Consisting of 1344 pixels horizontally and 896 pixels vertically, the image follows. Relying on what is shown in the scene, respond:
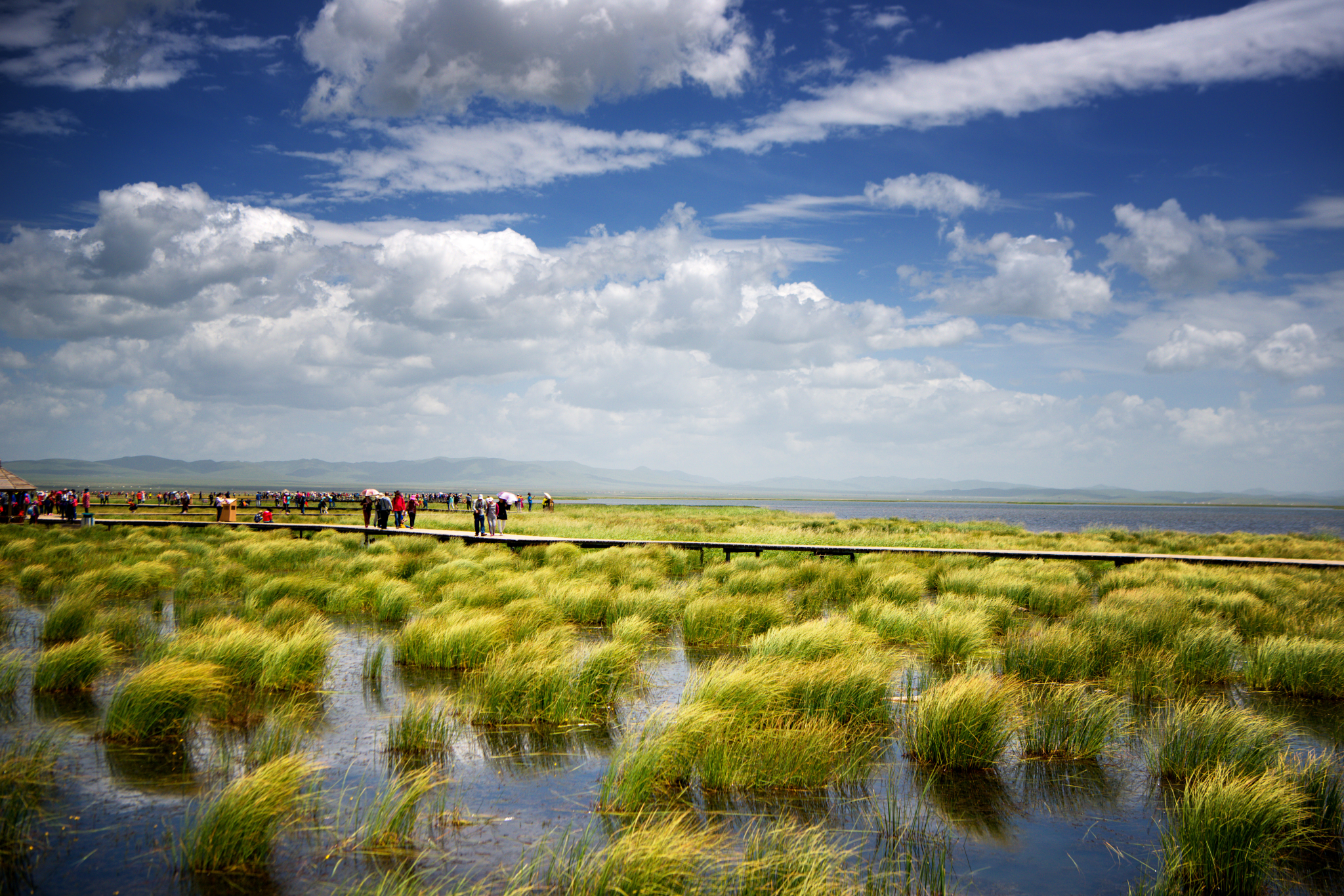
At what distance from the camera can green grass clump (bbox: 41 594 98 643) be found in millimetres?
10977

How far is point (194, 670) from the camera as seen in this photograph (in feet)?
25.5

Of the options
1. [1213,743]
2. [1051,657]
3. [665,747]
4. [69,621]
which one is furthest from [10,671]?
[1051,657]

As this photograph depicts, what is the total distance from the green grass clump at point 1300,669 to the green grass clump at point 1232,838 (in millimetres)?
5523

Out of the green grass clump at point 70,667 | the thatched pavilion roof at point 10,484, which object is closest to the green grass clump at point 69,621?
the green grass clump at point 70,667

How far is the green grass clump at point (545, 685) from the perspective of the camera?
26.6 ft

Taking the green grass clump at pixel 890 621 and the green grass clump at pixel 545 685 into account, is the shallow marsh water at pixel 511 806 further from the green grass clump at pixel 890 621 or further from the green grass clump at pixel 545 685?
the green grass clump at pixel 890 621

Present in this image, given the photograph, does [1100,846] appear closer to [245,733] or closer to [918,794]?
[918,794]

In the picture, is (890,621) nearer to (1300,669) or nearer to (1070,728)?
(1070,728)

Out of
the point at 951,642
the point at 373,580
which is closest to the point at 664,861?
the point at 951,642

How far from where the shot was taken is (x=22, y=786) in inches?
224

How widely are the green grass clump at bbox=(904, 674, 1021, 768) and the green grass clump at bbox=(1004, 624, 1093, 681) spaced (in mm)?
2422

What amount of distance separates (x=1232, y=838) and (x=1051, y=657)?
16.5 ft

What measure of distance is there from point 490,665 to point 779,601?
6.68 m

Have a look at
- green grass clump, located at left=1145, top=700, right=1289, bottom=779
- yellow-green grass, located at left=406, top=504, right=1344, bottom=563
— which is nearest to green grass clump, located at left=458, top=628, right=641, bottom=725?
green grass clump, located at left=1145, top=700, right=1289, bottom=779
